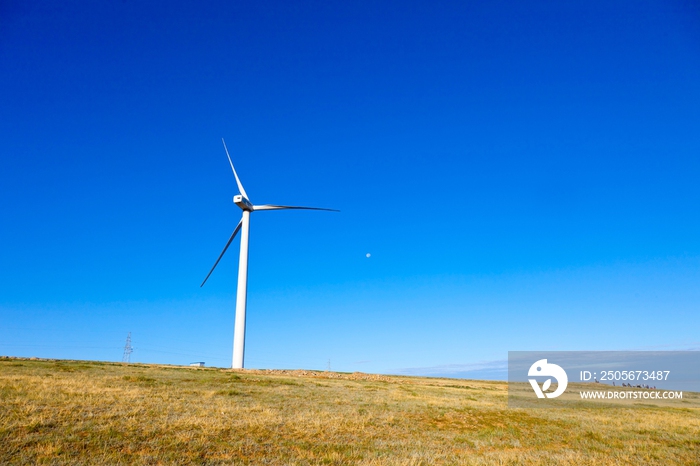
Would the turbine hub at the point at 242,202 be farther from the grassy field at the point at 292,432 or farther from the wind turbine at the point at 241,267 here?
the grassy field at the point at 292,432

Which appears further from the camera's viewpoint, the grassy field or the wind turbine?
the wind turbine

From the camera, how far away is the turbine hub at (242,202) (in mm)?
72600

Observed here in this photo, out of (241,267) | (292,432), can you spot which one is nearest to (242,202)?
(241,267)

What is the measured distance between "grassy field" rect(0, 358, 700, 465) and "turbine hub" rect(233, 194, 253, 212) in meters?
45.2

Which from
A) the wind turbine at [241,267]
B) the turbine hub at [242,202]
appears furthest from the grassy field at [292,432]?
the turbine hub at [242,202]

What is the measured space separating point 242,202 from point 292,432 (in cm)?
5804

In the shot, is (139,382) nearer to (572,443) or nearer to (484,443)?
(484,443)

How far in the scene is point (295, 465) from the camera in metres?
13.8

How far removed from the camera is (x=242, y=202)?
73188mm

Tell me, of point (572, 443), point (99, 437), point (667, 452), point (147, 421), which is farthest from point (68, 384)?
point (667, 452)

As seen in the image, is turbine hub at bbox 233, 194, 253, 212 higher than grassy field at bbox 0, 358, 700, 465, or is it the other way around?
turbine hub at bbox 233, 194, 253, 212

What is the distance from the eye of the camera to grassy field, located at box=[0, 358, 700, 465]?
14633 millimetres

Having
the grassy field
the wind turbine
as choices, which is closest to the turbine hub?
the wind turbine

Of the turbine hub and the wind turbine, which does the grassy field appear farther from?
the turbine hub
